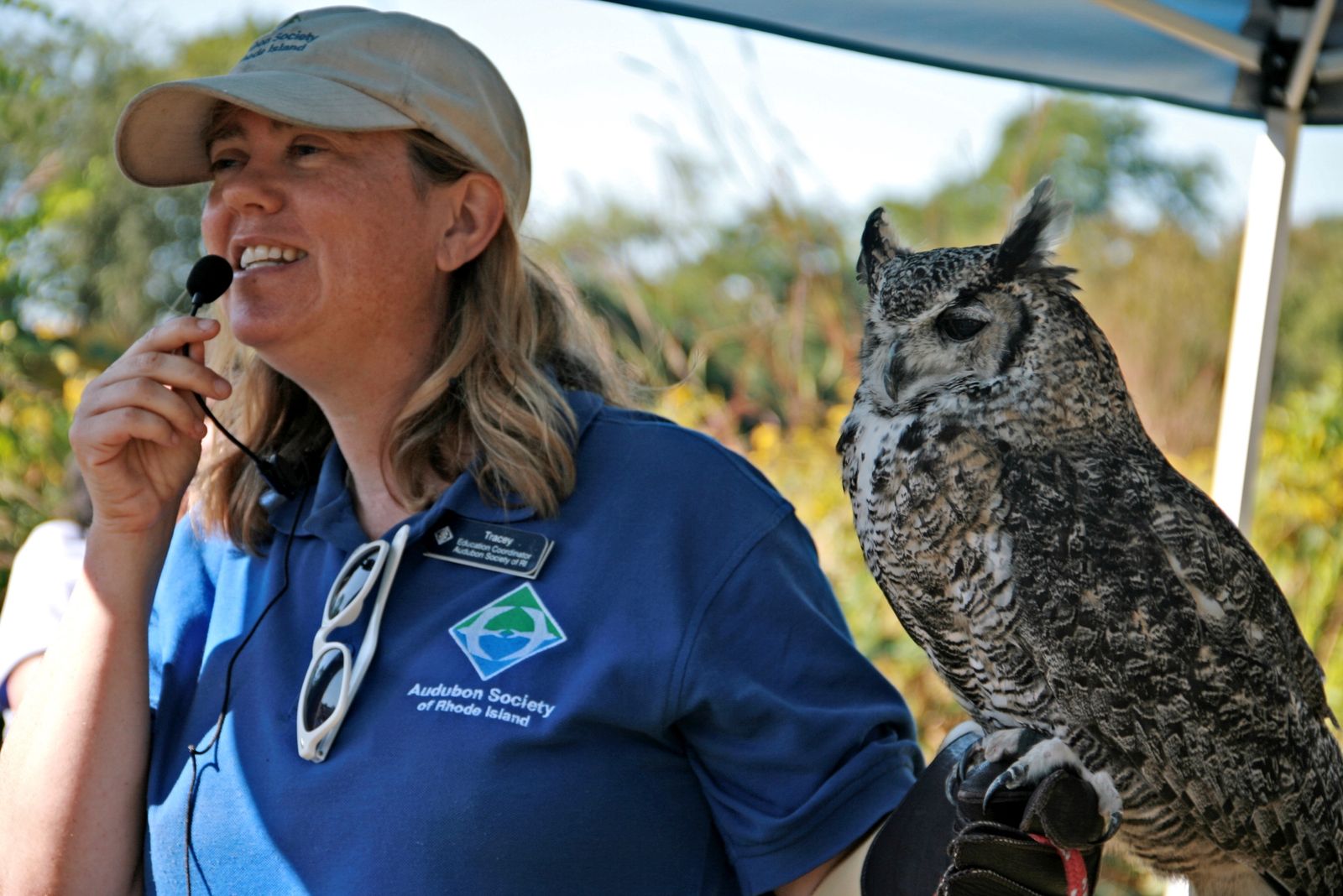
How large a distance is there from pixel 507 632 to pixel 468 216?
25.6 inches

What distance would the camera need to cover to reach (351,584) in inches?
64.5

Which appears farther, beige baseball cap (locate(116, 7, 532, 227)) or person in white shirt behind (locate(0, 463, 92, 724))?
person in white shirt behind (locate(0, 463, 92, 724))

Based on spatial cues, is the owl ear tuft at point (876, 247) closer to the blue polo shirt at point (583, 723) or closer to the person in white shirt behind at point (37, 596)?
the blue polo shirt at point (583, 723)

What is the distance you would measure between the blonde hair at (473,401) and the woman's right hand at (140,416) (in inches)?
5.7

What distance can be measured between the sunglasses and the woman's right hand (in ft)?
1.07

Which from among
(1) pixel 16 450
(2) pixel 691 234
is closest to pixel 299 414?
(1) pixel 16 450

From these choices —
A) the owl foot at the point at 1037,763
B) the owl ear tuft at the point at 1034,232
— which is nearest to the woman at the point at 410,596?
the owl foot at the point at 1037,763

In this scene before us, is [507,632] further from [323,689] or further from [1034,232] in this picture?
[1034,232]

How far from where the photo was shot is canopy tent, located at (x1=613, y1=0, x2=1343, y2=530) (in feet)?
6.93

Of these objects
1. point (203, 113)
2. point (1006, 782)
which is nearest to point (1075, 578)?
point (1006, 782)

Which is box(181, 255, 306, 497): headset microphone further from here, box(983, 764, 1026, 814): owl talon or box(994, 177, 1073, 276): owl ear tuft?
box(983, 764, 1026, 814): owl talon

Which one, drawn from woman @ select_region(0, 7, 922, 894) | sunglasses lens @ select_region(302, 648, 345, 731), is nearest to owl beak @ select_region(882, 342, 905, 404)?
woman @ select_region(0, 7, 922, 894)

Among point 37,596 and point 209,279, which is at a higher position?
point 209,279

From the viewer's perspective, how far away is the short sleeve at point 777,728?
151 centimetres
